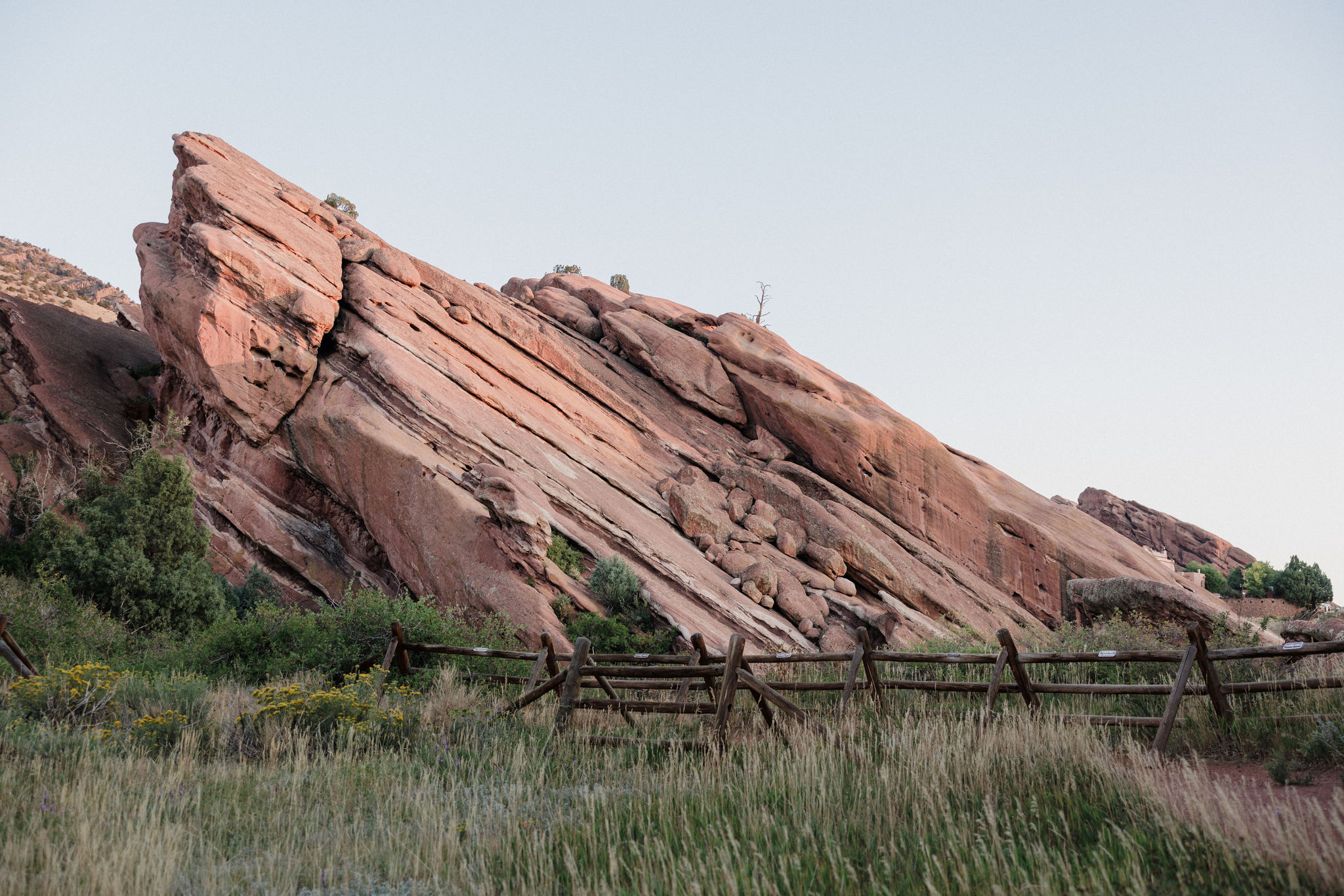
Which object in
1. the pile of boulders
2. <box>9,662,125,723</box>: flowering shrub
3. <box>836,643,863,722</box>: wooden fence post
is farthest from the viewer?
the pile of boulders

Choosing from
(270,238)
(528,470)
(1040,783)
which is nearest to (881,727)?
(1040,783)

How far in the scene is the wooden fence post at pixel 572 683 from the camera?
955 centimetres

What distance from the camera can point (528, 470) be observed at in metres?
22.5

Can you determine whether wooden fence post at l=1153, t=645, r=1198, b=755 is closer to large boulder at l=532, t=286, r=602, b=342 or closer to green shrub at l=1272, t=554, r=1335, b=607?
large boulder at l=532, t=286, r=602, b=342

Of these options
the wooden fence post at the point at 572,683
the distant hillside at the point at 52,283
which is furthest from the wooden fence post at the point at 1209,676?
the distant hillside at the point at 52,283

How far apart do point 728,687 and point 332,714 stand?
5.21 meters

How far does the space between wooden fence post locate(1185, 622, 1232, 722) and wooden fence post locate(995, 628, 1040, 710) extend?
1881 millimetres

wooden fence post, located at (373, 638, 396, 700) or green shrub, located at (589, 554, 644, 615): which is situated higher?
green shrub, located at (589, 554, 644, 615)

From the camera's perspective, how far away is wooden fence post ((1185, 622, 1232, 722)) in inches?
306

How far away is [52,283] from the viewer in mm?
48500

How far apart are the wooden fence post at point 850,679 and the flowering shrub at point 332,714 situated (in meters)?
5.68

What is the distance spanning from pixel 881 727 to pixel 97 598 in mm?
20657

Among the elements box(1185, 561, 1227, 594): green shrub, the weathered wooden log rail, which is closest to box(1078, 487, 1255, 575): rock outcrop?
box(1185, 561, 1227, 594): green shrub

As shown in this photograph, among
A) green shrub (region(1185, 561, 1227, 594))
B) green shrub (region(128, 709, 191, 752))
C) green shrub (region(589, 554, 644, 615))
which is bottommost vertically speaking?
green shrub (region(128, 709, 191, 752))
